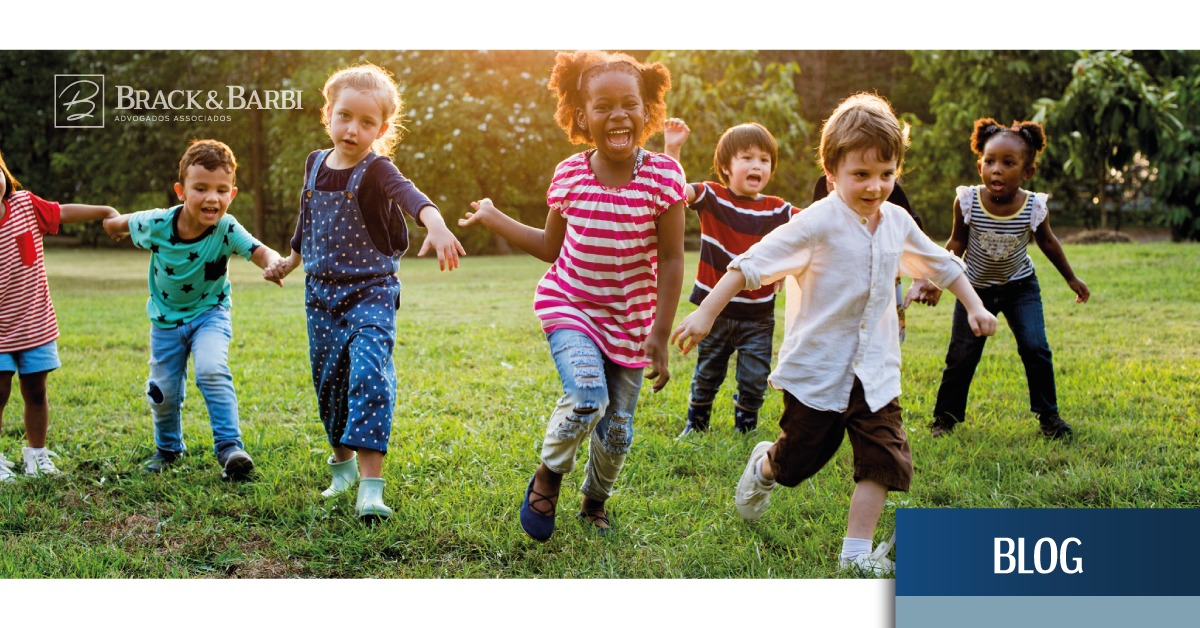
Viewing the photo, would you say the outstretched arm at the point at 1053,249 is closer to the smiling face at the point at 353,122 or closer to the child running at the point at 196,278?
the smiling face at the point at 353,122

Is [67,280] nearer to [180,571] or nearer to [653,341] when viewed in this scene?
[180,571]

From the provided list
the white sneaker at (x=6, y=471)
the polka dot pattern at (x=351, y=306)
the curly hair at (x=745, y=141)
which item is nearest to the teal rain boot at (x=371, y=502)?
the polka dot pattern at (x=351, y=306)

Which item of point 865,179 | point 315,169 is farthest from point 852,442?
point 315,169

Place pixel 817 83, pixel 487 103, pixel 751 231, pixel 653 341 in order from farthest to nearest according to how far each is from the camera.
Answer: pixel 817 83 → pixel 487 103 → pixel 751 231 → pixel 653 341

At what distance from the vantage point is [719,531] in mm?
3330

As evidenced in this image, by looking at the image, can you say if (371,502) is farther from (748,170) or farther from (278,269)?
(748,170)

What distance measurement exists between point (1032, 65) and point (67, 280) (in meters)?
6.82

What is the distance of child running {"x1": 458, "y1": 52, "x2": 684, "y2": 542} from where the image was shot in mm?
3049

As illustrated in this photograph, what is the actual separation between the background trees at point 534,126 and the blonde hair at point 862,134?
1.29m

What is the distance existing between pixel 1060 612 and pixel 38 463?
3593 millimetres

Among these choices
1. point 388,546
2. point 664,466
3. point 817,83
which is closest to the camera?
point 388,546

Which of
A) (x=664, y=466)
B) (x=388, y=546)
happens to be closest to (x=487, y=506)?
(x=388, y=546)

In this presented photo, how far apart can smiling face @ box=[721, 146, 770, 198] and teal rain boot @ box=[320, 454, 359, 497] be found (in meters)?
1.88

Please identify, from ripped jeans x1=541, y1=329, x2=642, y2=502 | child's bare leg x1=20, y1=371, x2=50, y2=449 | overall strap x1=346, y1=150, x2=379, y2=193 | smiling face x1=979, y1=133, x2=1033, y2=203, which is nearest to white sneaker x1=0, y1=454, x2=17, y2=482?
child's bare leg x1=20, y1=371, x2=50, y2=449
